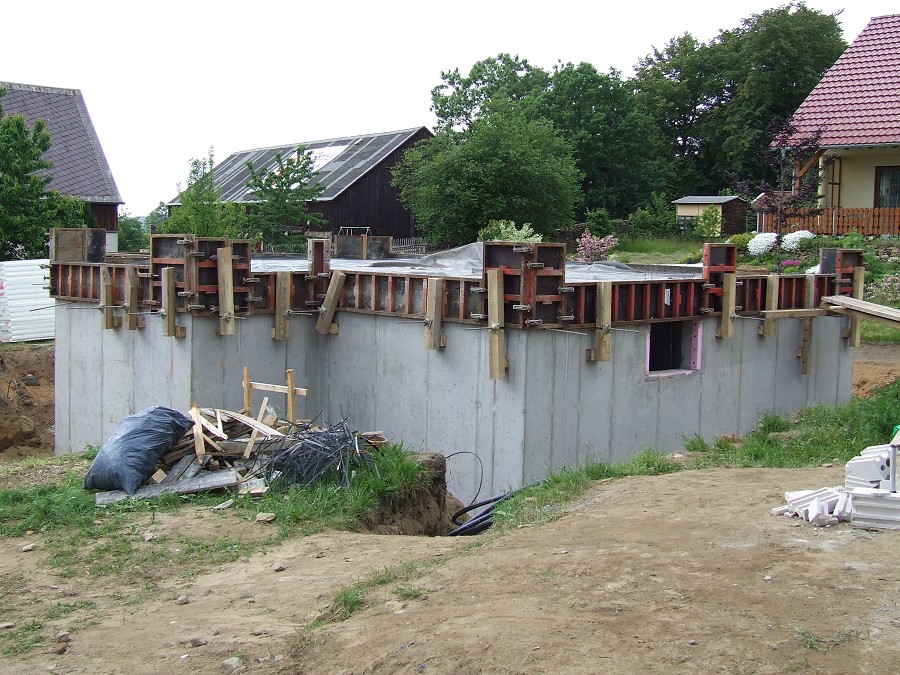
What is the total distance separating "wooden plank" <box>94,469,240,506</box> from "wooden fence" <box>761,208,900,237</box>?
2051 centimetres

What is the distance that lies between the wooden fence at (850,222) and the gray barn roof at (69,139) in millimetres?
26802

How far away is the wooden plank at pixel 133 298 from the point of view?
16.7 m

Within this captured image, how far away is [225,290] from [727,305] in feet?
27.8

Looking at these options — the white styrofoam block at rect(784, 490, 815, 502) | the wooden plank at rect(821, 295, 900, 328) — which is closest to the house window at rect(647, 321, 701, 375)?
the wooden plank at rect(821, 295, 900, 328)

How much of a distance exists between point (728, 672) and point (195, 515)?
693 cm

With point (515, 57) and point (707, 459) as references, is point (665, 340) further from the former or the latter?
point (515, 57)

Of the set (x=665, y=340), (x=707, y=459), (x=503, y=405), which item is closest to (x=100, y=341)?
(x=503, y=405)

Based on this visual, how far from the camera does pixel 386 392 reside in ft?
54.4

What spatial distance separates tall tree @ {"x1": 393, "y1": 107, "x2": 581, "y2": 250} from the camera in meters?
36.5

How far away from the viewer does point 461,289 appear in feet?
49.5

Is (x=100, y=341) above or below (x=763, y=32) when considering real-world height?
below

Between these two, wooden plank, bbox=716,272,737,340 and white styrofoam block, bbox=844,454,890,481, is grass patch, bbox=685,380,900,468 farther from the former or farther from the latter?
white styrofoam block, bbox=844,454,890,481

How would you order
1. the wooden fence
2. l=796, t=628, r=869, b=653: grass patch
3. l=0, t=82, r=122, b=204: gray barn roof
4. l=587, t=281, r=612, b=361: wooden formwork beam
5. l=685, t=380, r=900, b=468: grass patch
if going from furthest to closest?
l=0, t=82, r=122, b=204: gray barn roof
the wooden fence
l=587, t=281, r=612, b=361: wooden formwork beam
l=685, t=380, r=900, b=468: grass patch
l=796, t=628, r=869, b=653: grass patch

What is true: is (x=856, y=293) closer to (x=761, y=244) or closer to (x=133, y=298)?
(x=761, y=244)
